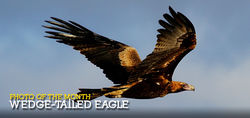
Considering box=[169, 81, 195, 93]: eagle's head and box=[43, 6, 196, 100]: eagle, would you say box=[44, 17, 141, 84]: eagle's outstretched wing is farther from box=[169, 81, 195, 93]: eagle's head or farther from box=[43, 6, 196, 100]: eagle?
box=[169, 81, 195, 93]: eagle's head

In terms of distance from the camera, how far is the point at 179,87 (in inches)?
318

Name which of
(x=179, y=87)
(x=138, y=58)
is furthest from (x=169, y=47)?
(x=138, y=58)

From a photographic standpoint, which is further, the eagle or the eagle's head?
the eagle's head

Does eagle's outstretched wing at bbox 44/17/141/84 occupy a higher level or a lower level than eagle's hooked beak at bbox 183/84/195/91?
higher

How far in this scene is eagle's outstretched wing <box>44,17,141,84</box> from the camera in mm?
8922

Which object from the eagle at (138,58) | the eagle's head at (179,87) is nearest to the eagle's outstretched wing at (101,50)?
the eagle at (138,58)

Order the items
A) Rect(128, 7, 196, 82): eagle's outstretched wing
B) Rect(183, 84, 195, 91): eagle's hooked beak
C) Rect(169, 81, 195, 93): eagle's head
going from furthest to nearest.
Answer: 1. Rect(183, 84, 195, 91): eagle's hooked beak
2. Rect(169, 81, 195, 93): eagle's head
3. Rect(128, 7, 196, 82): eagle's outstretched wing

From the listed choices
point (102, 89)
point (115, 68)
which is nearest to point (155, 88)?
point (102, 89)

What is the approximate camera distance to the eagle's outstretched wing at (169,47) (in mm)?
7156

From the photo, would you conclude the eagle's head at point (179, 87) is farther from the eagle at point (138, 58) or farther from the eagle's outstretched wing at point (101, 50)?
the eagle's outstretched wing at point (101, 50)

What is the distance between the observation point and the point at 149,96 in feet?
25.6

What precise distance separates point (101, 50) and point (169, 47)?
221 cm

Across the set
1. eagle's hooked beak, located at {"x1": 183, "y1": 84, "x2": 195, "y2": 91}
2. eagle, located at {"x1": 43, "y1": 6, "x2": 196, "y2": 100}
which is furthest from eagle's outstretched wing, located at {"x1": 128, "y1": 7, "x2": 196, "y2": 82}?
eagle's hooked beak, located at {"x1": 183, "y1": 84, "x2": 195, "y2": 91}

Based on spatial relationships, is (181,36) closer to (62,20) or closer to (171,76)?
(171,76)
